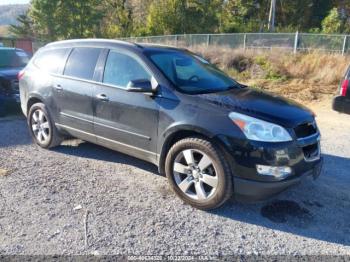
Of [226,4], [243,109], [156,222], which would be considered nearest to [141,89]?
[243,109]

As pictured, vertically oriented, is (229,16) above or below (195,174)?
above

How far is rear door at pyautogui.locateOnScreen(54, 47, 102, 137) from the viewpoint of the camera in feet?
16.0

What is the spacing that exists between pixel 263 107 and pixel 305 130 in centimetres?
52

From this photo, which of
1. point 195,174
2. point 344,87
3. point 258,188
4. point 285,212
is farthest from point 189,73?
point 344,87

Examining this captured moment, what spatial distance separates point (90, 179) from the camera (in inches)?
182

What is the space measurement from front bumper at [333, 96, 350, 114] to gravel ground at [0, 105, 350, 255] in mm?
2139

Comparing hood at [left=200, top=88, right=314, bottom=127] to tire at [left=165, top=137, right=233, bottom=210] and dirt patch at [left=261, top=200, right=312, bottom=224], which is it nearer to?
A: tire at [left=165, top=137, right=233, bottom=210]

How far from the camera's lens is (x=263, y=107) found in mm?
3857

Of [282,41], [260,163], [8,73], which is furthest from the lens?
[282,41]

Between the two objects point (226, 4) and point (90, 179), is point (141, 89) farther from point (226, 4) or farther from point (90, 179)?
point (226, 4)

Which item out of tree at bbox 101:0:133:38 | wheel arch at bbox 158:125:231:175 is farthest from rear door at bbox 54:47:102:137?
tree at bbox 101:0:133:38

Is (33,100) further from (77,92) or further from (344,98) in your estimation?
(344,98)

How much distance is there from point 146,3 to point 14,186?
37996 mm

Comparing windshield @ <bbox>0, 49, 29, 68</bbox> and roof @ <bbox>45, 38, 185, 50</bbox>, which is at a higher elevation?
roof @ <bbox>45, 38, 185, 50</bbox>
